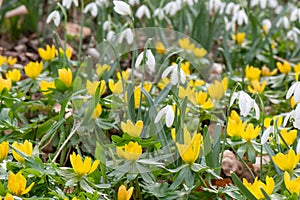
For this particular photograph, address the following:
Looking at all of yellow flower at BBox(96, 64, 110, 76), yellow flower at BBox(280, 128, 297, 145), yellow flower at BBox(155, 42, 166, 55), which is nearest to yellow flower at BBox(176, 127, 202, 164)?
yellow flower at BBox(280, 128, 297, 145)

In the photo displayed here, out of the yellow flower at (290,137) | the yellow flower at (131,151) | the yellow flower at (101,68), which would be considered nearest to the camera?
the yellow flower at (131,151)

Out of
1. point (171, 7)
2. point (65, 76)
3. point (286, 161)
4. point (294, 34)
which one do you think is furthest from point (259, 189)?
point (294, 34)

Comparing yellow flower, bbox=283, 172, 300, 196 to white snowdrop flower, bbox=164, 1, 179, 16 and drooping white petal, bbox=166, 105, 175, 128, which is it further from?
white snowdrop flower, bbox=164, 1, 179, 16

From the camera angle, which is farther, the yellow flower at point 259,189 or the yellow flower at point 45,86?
the yellow flower at point 45,86

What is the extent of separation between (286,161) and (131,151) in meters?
0.44

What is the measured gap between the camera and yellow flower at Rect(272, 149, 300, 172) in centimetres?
177

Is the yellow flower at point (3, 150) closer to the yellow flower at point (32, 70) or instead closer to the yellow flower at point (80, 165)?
the yellow flower at point (80, 165)

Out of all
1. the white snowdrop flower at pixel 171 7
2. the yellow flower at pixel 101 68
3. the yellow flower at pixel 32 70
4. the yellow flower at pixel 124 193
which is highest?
the white snowdrop flower at pixel 171 7

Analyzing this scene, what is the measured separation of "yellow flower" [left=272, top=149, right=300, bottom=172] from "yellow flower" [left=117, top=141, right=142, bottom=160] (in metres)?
0.39

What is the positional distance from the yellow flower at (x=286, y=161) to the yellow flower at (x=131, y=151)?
0.39m

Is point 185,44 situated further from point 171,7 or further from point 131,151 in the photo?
point 131,151

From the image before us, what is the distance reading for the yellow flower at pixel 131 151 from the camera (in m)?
1.77

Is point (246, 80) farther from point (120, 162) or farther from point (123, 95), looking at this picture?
point (120, 162)

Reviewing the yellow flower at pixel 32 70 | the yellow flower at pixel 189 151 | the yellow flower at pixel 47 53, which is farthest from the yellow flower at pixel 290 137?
the yellow flower at pixel 47 53
